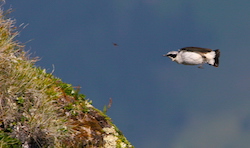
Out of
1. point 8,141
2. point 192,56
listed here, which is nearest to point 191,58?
point 192,56

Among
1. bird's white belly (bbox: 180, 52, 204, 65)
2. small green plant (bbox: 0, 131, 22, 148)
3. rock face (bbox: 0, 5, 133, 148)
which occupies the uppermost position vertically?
bird's white belly (bbox: 180, 52, 204, 65)

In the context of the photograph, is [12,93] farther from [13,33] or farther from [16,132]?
[13,33]

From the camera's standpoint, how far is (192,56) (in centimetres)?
1856

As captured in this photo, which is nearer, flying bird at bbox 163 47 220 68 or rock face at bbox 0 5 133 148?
rock face at bbox 0 5 133 148

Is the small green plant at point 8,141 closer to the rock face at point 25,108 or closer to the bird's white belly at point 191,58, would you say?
the rock face at point 25,108

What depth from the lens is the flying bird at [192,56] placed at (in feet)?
60.0

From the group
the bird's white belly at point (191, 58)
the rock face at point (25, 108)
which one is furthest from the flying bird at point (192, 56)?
the rock face at point (25, 108)

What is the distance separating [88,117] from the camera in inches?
511

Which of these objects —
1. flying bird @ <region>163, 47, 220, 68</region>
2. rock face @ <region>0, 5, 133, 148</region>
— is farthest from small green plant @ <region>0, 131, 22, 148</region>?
flying bird @ <region>163, 47, 220, 68</region>

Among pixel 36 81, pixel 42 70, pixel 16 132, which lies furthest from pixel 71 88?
pixel 16 132

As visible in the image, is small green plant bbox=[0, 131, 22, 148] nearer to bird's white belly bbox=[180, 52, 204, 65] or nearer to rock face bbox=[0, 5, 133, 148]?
rock face bbox=[0, 5, 133, 148]

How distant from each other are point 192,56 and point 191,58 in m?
0.12

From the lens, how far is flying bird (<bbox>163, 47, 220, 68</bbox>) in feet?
60.0

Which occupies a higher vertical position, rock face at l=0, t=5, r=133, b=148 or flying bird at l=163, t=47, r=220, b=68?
flying bird at l=163, t=47, r=220, b=68
